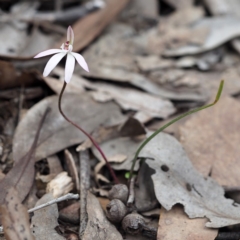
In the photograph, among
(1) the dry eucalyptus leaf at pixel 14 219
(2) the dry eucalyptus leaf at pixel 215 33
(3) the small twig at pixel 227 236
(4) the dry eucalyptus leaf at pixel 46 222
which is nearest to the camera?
(1) the dry eucalyptus leaf at pixel 14 219

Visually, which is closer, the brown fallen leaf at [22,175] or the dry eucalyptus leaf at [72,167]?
the brown fallen leaf at [22,175]

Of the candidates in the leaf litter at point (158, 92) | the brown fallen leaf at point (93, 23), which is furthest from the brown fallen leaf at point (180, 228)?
the brown fallen leaf at point (93, 23)

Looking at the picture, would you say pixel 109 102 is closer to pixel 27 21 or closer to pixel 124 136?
pixel 124 136

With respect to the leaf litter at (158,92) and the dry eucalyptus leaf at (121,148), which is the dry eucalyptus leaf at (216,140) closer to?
the leaf litter at (158,92)

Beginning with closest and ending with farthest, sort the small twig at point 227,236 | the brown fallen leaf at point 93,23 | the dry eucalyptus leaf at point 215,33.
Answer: the small twig at point 227,236 < the brown fallen leaf at point 93,23 < the dry eucalyptus leaf at point 215,33

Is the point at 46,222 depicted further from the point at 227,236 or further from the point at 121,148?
the point at 227,236

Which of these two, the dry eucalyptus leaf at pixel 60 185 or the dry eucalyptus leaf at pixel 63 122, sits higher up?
the dry eucalyptus leaf at pixel 63 122

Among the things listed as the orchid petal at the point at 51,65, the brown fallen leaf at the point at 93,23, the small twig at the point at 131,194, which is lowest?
the small twig at the point at 131,194

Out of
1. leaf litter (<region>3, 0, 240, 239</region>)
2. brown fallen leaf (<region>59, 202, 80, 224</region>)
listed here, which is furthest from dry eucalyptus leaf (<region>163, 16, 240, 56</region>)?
brown fallen leaf (<region>59, 202, 80, 224</region>)

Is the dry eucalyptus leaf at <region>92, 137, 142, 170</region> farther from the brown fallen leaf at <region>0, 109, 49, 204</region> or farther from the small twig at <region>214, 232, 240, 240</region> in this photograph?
the small twig at <region>214, 232, 240, 240</region>
